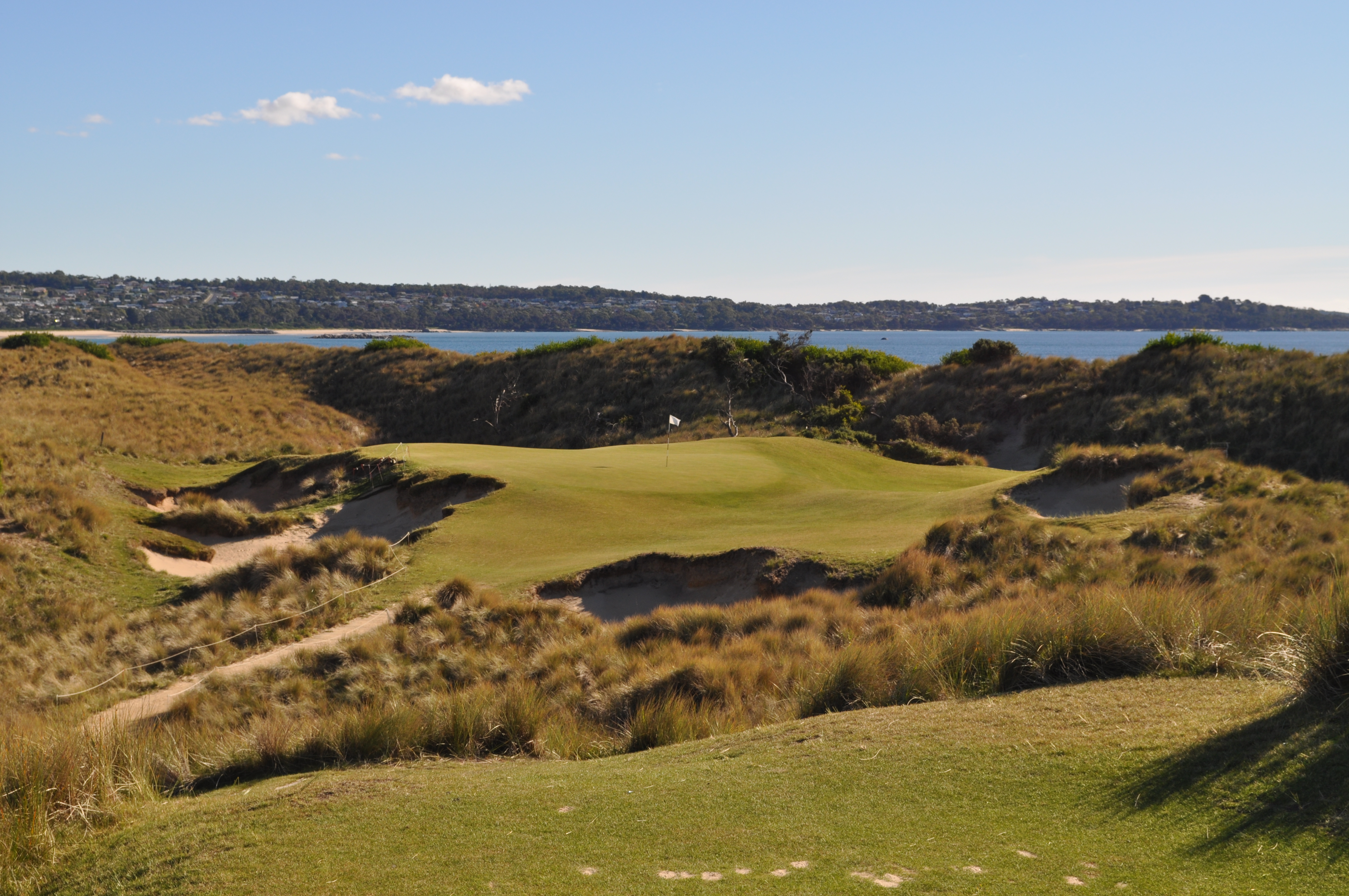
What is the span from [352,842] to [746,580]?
10.2m

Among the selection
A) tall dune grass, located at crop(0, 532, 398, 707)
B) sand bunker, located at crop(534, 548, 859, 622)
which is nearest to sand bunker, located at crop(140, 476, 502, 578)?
tall dune grass, located at crop(0, 532, 398, 707)

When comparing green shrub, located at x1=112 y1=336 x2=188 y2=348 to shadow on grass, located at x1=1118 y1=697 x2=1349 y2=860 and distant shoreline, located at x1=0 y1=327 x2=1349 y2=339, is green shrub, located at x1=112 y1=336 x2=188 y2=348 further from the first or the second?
shadow on grass, located at x1=1118 y1=697 x2=1349 y2=860

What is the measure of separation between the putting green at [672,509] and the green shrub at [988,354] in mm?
20570

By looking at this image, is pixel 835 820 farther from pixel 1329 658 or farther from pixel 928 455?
pixel 928 455

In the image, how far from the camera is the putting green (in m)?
15.6

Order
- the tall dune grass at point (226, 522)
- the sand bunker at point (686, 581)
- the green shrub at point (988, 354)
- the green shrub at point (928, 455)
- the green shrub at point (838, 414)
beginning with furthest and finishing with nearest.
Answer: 1. the green shrub at point (988, 354)
2. the green shrub at point (838, 414)
3. the green shrub at point (928, 455)
4. the tall dune grass at point (226, 522)
5. the sand bunker at point (686, 581)

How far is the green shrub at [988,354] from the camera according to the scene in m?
44.2

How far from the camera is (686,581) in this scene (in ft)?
49.1

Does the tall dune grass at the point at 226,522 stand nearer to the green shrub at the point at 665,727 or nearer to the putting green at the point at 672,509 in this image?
the putting green at the point at 672,509

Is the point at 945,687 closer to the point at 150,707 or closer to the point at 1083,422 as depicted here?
the point at 150,707

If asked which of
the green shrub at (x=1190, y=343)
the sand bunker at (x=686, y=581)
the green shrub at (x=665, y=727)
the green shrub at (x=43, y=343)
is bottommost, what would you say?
the sand bunker at (x=686, y=581)

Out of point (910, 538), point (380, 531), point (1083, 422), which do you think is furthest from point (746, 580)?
point (1083, 422)

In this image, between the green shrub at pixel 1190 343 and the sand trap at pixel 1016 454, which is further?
the green shrub at pixel 1190 343

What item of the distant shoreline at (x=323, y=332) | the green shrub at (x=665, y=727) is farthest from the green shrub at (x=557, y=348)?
the distant shoreline at (x=323, y=332)
